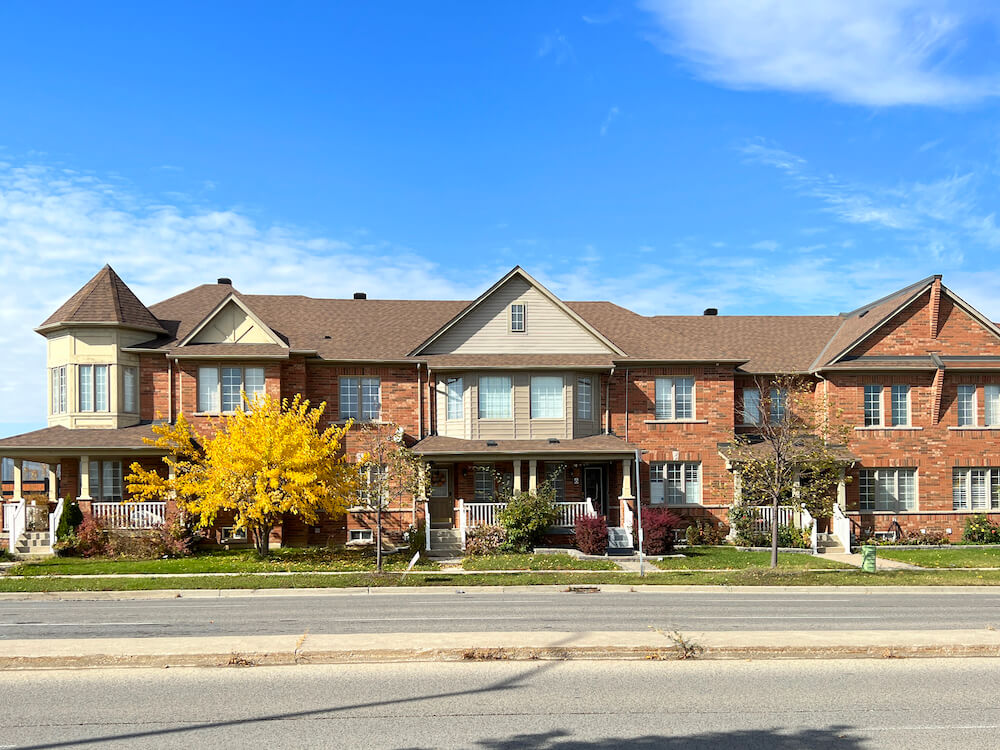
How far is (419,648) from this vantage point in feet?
43.3

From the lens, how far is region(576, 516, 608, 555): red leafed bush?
30.4 metres

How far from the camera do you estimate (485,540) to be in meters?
30.5

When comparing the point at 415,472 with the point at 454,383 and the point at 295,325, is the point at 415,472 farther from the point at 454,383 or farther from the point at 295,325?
the point at 295,325

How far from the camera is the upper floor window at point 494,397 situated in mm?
34094

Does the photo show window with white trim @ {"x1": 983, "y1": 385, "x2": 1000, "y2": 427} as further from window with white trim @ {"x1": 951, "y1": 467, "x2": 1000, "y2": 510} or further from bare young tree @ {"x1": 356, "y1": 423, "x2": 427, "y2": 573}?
bare young tree @ {"x1": 356, "y1": 423, "x2": 427, "y2": 573}

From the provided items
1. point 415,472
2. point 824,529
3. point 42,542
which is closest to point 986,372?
A: point 824,529

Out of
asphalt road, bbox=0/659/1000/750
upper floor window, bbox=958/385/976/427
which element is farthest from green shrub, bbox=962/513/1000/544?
asphalt road, bbox=0/659/1000/750

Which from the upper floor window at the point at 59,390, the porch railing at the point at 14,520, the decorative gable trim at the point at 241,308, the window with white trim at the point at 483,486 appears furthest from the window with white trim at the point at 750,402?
the porch railing at the point at 14,520

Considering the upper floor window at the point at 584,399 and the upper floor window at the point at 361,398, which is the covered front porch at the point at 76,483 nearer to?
the upper floor window at the point at 361,398

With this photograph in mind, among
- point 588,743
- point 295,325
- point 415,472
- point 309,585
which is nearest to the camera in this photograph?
point 588,743

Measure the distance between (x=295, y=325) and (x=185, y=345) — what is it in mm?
4796

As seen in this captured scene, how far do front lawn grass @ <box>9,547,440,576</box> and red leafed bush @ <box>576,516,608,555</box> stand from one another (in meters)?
5.57

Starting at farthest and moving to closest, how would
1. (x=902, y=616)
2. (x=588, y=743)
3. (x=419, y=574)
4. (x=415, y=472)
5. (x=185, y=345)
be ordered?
(x=185, y=345)
(x=415, y=472)
(x=419, y=574)
(x=902, y=616)
(x=588, y=743)

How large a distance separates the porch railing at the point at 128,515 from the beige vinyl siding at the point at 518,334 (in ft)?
38.5
